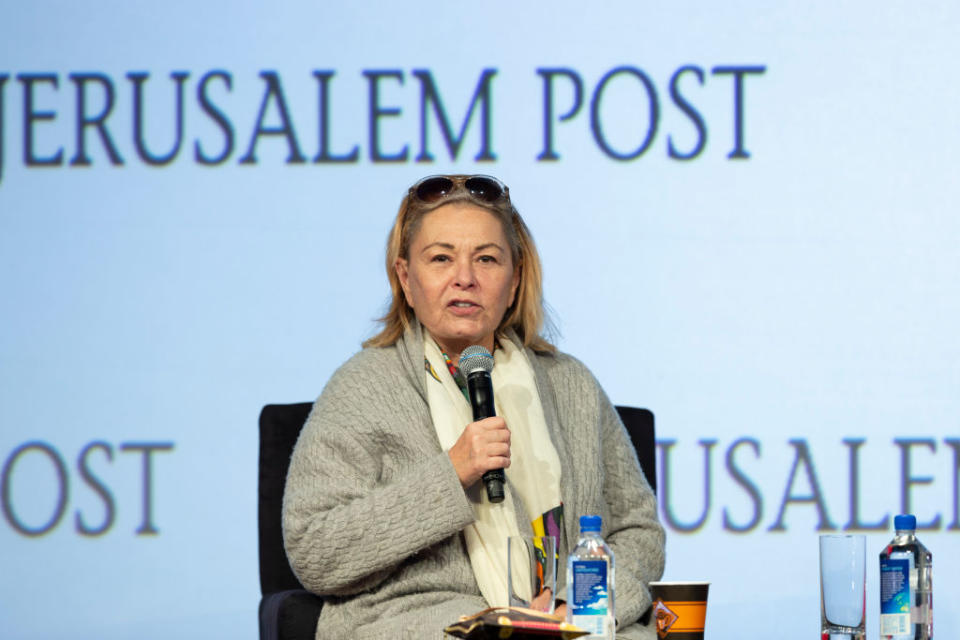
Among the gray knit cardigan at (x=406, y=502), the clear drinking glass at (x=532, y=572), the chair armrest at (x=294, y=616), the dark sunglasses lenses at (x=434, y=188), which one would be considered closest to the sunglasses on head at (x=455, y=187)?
the dark sunglasses lenses at (x=434, y=188)

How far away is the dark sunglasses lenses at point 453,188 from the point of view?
2.24 m

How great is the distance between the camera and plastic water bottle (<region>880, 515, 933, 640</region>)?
193 cm

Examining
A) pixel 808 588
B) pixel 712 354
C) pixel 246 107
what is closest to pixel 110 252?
pixel 246 107

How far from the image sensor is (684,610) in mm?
1770

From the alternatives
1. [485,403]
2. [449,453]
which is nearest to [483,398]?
[485,403]

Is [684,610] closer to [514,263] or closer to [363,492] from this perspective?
[363,492]

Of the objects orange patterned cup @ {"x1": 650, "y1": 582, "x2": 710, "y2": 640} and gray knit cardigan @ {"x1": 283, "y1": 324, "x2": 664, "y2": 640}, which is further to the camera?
gray knit cardigan @ {"x1": 283, "y1": 324, "x2": 664, "y2": 640}

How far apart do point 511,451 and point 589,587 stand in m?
0.53

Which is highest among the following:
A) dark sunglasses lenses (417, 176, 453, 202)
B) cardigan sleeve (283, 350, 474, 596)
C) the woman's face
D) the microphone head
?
→ dark sunglasses lenses (417, 176, 453, 202)

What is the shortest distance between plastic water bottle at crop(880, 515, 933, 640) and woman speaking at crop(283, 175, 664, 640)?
39 cm

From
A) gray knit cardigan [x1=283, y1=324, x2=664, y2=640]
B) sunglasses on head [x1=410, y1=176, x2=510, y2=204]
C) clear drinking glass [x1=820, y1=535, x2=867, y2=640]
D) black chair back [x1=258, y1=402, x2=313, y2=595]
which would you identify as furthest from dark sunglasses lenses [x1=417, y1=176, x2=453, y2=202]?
clear drinking glass [x1=820, y1=535, x2=867, y2=640]

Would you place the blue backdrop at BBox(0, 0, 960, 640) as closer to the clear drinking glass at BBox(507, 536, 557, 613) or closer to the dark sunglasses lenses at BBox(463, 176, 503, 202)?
the dark sunglasses lenses at BBox(463, 176, 503, 202)

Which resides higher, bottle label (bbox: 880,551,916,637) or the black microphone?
the black microphone

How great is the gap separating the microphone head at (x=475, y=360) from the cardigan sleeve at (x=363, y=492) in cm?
14
